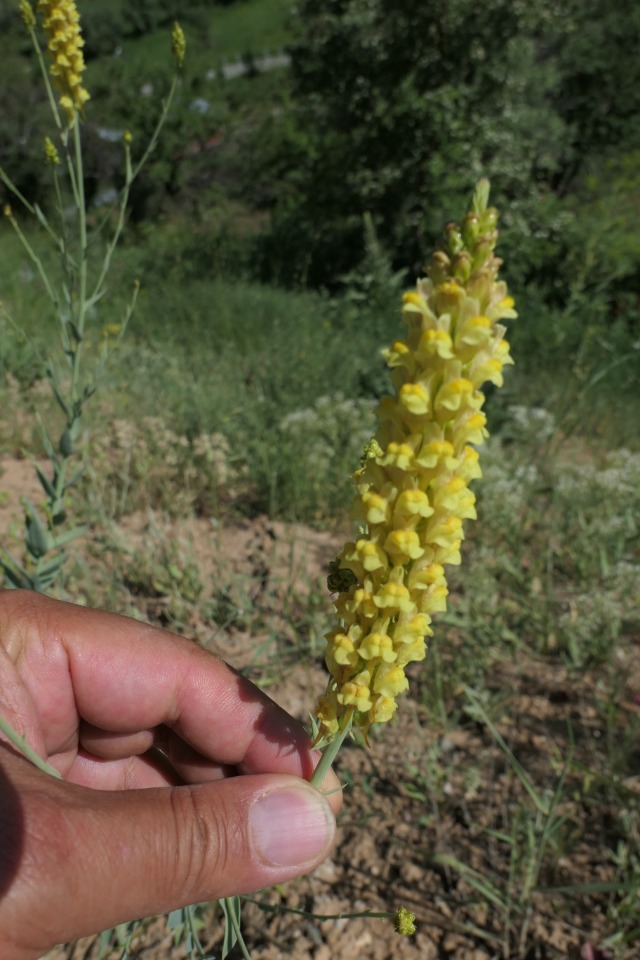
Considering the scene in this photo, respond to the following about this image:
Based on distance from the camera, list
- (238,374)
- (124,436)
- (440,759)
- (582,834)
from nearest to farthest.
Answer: (582,834)
(440,759)
(124,436)
(238,374)

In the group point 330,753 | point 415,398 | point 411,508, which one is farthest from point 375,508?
point 330,753

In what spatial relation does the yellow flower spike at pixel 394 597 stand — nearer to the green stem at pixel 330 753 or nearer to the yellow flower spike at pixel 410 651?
the yellow flower spike at pixel 410 651

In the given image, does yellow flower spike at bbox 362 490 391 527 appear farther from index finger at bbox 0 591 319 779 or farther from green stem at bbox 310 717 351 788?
index finger at bbox 0 591 319 779

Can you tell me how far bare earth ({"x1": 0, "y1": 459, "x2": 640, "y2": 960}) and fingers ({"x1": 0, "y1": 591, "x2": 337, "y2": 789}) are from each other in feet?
1.17

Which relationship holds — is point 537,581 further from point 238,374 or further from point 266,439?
point 238,374

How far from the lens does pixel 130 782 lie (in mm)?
1864

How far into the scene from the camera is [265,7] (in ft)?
132

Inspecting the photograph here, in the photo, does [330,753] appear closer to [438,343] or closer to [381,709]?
[381,709]

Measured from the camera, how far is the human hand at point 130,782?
1066mm

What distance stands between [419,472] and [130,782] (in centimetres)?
129

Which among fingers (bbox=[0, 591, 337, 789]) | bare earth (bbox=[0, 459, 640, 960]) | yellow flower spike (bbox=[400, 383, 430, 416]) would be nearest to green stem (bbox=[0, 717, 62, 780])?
fingers (bbox=[0, 591, 337, 789])

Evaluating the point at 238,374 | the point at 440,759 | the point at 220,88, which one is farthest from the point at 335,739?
the point at 220,88

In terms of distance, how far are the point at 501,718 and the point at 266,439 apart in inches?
88.2

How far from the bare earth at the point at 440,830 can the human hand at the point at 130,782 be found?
37cm
